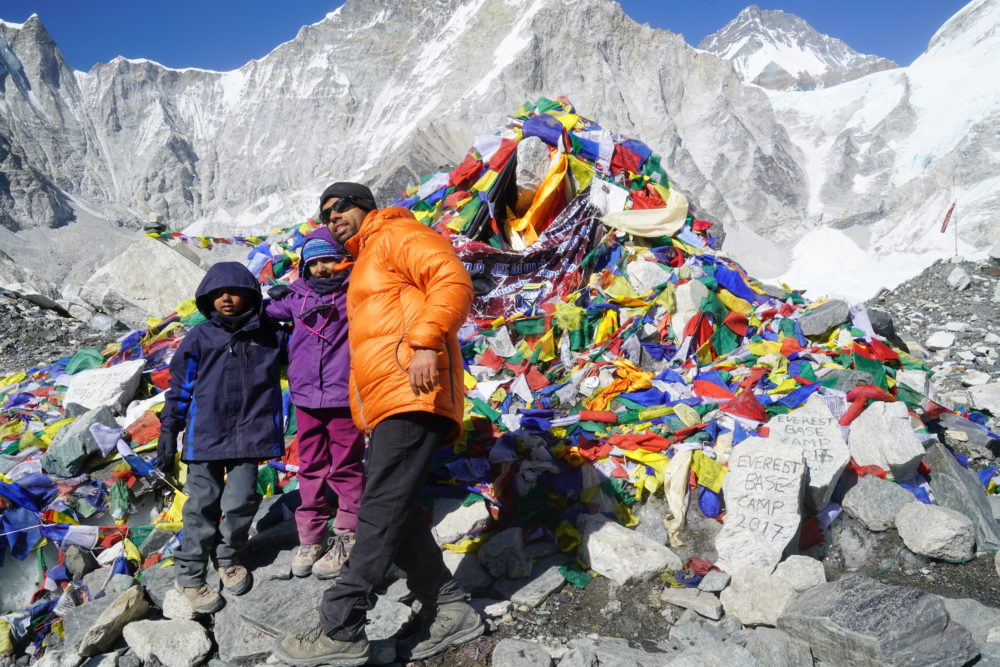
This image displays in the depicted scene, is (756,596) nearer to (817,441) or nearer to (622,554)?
(622,554)

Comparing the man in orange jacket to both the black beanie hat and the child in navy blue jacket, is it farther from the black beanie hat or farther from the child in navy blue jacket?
the child in navy blue jacket

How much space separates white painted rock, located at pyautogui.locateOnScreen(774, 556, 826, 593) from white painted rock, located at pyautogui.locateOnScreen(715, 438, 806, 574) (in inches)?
3.2

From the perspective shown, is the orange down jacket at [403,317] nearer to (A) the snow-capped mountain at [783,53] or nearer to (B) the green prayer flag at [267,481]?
(B) the green prayer flag at [267,481]

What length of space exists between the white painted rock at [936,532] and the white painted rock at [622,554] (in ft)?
4.19

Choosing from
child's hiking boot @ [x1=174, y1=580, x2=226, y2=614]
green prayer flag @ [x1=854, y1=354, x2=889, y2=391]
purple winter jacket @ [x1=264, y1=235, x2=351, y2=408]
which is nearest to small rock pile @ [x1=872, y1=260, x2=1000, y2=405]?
green prayer flag @ [x1=854, y1=354, x2=889, y2=391]

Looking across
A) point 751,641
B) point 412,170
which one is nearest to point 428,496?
point 751,641

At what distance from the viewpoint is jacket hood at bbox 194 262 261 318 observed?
116 inches

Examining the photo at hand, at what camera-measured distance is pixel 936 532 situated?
320cm

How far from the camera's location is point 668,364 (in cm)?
538

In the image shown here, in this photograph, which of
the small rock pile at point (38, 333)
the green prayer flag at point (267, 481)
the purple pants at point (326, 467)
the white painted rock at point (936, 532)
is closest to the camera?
the purple pants at point (326, 467)

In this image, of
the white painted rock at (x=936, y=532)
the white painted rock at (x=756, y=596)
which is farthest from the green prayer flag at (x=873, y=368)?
the white painted rock at (x=756, y=596)

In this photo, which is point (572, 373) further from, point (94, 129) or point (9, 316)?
point (94, 129)

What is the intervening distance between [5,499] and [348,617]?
249cm

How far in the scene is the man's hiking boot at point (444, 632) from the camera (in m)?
2.52
